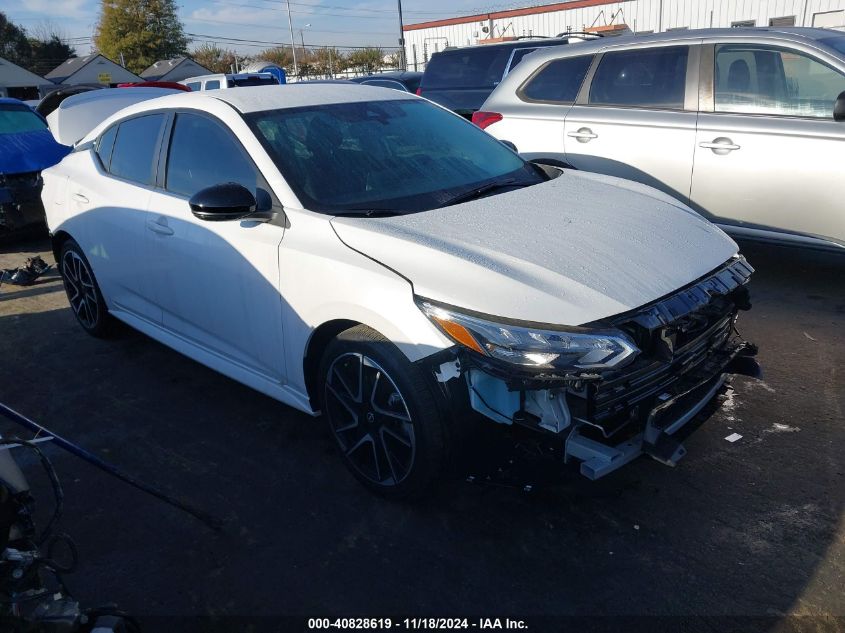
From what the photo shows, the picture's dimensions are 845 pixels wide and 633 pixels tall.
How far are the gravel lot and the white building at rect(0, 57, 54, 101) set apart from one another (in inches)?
1939

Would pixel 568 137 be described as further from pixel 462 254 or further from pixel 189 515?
pixel 189 515

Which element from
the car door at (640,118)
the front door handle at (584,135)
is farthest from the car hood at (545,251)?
the front door handle at (584,135)

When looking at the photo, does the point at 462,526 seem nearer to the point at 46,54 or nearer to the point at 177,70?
the point at 177,70

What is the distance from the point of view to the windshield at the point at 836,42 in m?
4.90

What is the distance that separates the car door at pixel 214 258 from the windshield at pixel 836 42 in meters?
4.23

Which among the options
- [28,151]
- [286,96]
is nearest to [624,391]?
[286,96]

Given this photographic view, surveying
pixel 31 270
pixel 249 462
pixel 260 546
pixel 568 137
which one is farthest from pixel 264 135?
pixel 31 270

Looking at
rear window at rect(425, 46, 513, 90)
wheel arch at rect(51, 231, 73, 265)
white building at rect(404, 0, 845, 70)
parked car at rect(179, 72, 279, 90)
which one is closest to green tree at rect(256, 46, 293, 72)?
white building at rect(404, 0, 845, 70)

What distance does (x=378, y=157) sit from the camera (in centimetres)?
348

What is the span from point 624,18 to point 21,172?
95.4 ft

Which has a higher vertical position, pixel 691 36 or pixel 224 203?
pixel 691 36

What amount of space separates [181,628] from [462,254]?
5.56 ft

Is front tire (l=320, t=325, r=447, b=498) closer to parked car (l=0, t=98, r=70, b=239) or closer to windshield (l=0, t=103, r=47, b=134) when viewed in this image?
parked car (l=0, t=98, r=70, b=239)

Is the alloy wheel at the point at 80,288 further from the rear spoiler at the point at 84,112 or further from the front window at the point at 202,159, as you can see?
the rear spoiler at the point at 84,112
